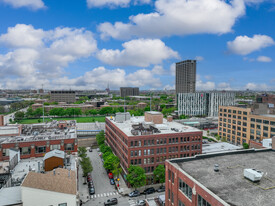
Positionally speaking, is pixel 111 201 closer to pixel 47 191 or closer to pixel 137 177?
pixel 137 177

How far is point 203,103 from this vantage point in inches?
7067

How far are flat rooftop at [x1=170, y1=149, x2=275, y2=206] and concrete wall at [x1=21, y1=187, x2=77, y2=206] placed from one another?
56.6ft

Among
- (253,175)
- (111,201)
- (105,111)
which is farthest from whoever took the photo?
(105,111)

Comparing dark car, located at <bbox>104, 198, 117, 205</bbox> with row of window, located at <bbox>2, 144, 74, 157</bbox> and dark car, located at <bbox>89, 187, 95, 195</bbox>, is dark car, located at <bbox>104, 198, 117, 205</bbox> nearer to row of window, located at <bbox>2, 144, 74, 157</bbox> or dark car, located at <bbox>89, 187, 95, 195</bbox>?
dark car, located at <bbox>89, 187, 95, 195</bbox>

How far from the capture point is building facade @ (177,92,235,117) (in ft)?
584

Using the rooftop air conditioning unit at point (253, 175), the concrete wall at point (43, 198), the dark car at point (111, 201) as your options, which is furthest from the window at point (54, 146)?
the rooftop air conditioning unit at point (253, 175)

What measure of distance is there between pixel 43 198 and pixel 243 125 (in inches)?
3530

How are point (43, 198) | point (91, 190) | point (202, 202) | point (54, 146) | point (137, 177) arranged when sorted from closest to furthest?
point (202, 202) → point (43, 198) → point (137, 177) → point (54, 146) → point (91, 190)

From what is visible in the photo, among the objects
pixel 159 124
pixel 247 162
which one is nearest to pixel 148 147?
pixel 159 124

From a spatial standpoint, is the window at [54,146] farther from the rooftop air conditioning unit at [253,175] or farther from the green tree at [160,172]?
the rooftop air conditioning unit at [253,175]

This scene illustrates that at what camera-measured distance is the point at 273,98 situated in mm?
108312

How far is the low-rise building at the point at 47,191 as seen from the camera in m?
27.3

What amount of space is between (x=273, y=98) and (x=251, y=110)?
3274 centimetres

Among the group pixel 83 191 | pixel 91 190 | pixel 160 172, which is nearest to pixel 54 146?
pixel 83 191
